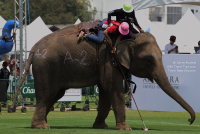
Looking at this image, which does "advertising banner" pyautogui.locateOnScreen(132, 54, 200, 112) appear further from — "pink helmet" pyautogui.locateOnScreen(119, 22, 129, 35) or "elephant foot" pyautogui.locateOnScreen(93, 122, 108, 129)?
"pink helmet" pyautogui.locateOnScreen(119, 22, 129, 35)

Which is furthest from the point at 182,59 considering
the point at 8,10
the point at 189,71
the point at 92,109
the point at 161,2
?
the point at 8,10

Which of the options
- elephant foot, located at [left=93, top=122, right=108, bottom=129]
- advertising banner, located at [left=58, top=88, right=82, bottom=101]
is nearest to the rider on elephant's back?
elephant foot, located at [left=93, top=122, right=108, bottom=129]

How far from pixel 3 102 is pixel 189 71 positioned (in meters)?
7.88

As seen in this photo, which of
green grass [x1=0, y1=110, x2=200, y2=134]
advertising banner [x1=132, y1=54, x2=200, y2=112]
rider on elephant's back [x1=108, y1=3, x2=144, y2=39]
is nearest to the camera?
green grass [x1=0, y1=110, x2=200, y2=134]

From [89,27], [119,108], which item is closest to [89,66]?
[89,27]

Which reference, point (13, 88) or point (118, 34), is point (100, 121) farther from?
point (13, 88)

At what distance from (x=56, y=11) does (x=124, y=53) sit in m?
75.9

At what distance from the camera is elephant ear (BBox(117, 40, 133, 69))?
13.1 meters

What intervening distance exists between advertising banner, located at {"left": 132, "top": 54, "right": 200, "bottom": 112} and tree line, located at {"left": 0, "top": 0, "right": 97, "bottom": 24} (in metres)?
66.3

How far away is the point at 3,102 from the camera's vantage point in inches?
920

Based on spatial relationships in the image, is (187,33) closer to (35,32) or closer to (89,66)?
(35,32)

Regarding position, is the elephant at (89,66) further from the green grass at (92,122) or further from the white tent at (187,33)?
the white tent at (187,33)

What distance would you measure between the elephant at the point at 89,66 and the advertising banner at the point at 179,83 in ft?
23.3

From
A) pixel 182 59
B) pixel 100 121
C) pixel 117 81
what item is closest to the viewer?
pixel 117 81
